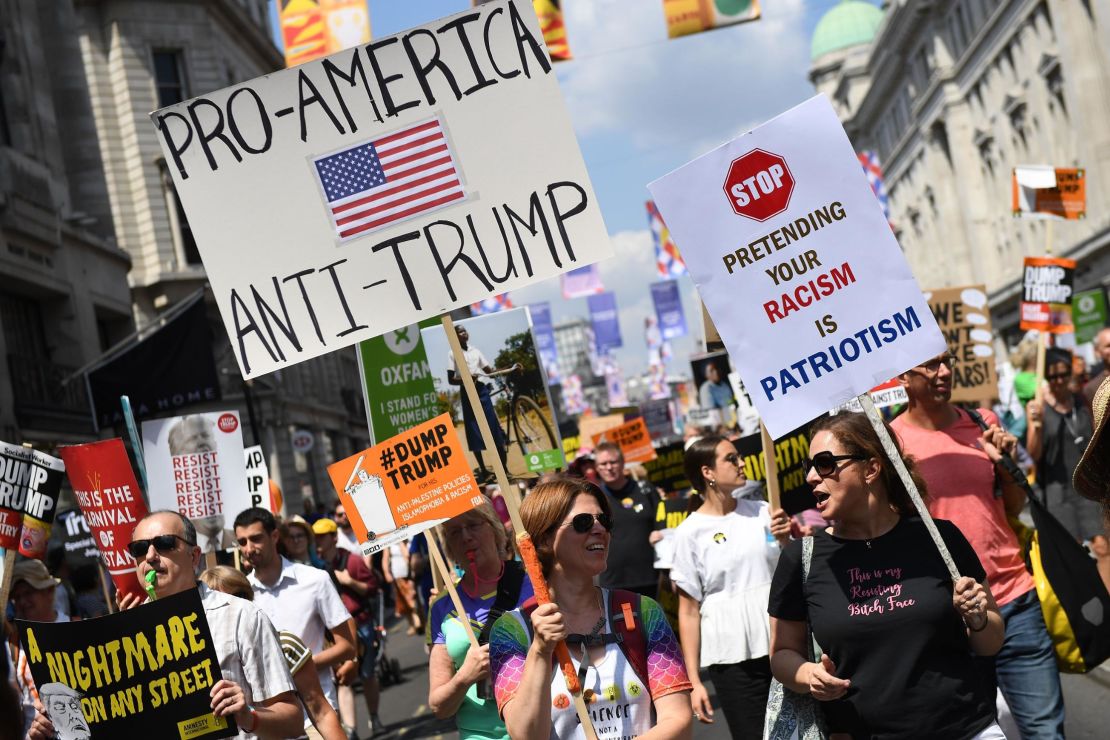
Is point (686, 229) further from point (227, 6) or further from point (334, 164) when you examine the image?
point (227, 6)

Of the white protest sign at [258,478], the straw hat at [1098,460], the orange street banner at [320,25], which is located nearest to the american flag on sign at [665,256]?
the orange street banner at [320,25]

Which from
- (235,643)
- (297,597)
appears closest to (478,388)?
(297,597)

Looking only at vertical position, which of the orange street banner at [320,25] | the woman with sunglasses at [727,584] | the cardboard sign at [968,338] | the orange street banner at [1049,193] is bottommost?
the woman with sunglasses at [727,584]

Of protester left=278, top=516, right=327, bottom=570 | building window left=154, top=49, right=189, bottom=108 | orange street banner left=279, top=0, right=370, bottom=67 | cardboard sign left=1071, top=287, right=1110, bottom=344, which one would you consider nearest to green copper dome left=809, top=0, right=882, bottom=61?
building window left=154, top=49, right=189, bottom=108

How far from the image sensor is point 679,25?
16125mm

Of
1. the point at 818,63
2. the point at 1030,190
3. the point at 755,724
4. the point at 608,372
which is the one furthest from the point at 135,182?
the point at 818,63

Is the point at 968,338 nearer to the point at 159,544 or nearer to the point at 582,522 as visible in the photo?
the point at 582,522

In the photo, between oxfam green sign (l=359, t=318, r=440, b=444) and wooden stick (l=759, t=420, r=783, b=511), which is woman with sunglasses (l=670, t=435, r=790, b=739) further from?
oxfam green sign (l=359, t=318, r=440, b=444)

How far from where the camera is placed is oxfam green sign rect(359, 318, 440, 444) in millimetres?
Result: 8531

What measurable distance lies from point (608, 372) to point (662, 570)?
55697 mm

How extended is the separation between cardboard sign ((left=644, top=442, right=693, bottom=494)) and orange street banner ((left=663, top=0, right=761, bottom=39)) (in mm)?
5857

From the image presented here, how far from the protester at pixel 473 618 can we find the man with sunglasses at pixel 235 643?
64 cm

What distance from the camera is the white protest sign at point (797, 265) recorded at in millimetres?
4637

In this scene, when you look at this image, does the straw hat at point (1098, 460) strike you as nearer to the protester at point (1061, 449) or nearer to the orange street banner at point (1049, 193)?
the protester at point (1061, 449)
